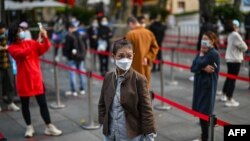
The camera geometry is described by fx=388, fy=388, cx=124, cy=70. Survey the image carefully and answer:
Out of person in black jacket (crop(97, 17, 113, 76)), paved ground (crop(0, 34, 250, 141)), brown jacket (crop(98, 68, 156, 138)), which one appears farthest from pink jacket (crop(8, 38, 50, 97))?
person in black jacket (crop(97, 17, 113, 76))

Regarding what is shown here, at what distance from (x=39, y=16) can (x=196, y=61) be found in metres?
21.7

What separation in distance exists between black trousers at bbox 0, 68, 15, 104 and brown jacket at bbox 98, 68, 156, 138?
4556 mm

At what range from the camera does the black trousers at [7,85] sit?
7912 mm

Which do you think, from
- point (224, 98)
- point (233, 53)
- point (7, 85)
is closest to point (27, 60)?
point (7, 85)

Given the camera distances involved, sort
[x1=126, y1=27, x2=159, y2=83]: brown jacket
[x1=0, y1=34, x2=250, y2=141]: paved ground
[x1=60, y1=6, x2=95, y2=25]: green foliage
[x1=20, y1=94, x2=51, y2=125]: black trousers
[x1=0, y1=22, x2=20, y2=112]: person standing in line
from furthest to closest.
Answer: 1. [x1=60, y1=6, x2=95, y2=25]: green foliage
2. [x1=0, y1=22, x2=20, y2=112]: person standing in line
3. [x1=126, y1=27, x2=159, y2=83]: brown jacket
4. [x1=0, y1=34, x2=250, y2=141]: paved ground
5. [x1=20, y1=94, x2=51, y2=125]: black trousers

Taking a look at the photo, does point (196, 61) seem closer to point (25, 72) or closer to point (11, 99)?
point (25, 72)

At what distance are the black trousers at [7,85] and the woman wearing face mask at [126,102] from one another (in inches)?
177

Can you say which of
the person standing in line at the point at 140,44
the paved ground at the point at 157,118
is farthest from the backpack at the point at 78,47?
the person standing in line at the point at 140,44

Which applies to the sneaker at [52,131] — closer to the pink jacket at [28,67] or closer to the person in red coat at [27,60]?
the person in red coat at [27,60]

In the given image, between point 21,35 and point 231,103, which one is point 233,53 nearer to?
point 231,103

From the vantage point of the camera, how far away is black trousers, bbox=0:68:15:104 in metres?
7.91

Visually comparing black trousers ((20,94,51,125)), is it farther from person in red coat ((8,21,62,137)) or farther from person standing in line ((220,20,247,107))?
person standing in line ((220,20,247,107))

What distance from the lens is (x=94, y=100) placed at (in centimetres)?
887

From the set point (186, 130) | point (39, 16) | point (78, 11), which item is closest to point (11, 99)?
point (186, 130)
